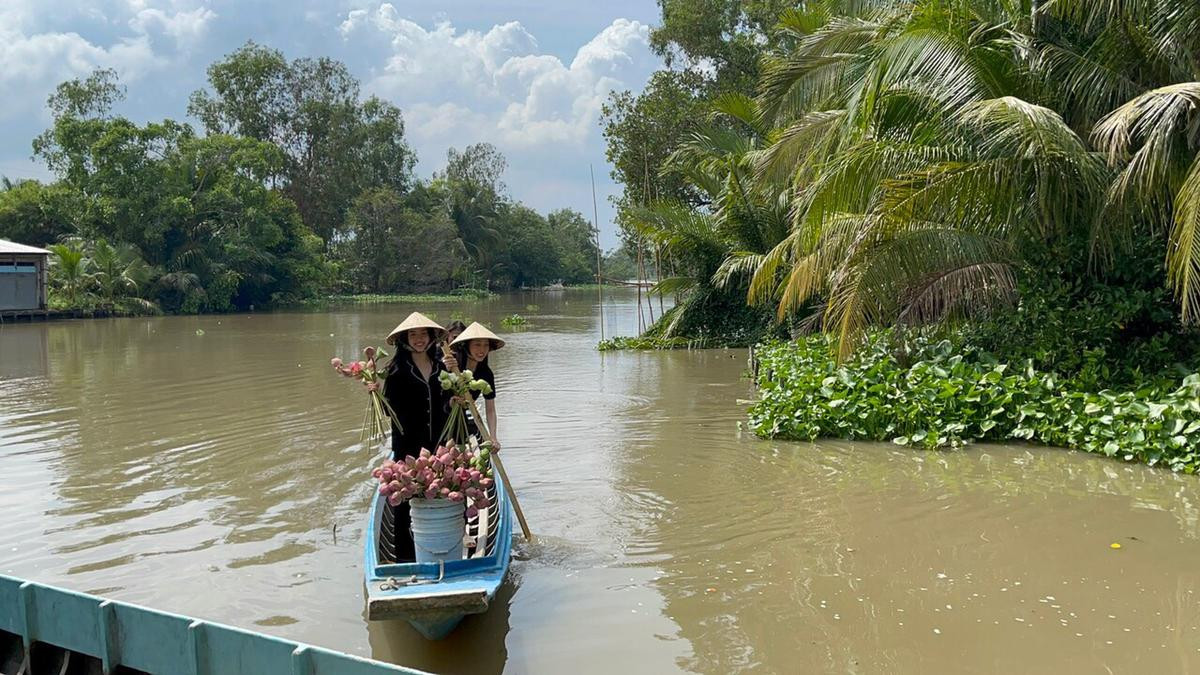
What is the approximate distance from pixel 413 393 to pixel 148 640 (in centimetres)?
226

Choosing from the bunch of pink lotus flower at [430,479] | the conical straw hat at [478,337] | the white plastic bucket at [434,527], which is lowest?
the white plastic bucket at [434,527]

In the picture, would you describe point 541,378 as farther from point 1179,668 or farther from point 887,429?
point 1179,668

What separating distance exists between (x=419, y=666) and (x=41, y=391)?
43.5 ft

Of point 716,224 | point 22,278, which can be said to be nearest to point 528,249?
point 22,278

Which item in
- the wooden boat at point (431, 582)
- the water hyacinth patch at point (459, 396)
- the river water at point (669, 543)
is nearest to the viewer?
the wooden boat at point (431, 582)

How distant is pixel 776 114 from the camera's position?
17.0 meters

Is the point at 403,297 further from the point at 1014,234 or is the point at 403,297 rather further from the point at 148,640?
the point at 148,640

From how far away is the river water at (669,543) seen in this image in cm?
515

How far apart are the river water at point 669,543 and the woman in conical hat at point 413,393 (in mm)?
638

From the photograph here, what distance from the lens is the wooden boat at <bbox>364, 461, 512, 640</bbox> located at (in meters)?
4.59

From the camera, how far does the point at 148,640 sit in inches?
164

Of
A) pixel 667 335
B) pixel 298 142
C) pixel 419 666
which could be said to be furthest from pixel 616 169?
pixel 298 142

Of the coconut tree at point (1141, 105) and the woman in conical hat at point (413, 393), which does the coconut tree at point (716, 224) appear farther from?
the woman in conical hat at point (413, 393)

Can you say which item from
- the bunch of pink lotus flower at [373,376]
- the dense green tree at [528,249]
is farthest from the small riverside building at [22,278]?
the dense green tree at [528,249]
